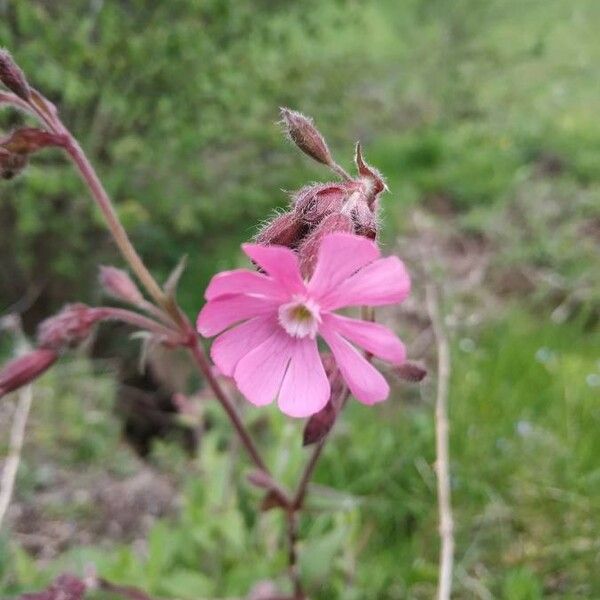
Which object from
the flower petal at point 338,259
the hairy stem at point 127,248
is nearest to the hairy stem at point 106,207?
the hairy stem at point 127,248

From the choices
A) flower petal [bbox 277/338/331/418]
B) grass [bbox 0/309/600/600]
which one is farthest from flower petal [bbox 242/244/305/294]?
grass [bbox 0/309/600/600]

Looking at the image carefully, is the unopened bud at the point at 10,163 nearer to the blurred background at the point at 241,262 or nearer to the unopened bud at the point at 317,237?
the blurred background at the point at 241,262

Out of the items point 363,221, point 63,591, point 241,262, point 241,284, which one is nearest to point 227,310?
point 241,284

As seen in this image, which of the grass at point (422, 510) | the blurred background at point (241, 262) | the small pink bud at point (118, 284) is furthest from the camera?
the blurred background at point (241, 262)

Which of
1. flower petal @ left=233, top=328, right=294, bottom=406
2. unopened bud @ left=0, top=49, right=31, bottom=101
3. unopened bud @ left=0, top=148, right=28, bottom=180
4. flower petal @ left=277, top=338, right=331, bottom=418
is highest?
unopened bud @ left=0, top=49, right=31, bottom=101

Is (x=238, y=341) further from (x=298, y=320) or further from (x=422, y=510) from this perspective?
(x=422, y=510)

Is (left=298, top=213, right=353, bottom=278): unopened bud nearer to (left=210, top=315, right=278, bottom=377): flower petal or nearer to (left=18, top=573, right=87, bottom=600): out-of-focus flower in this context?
(left=210, top=315, right=278, bottom=377): flower petal
